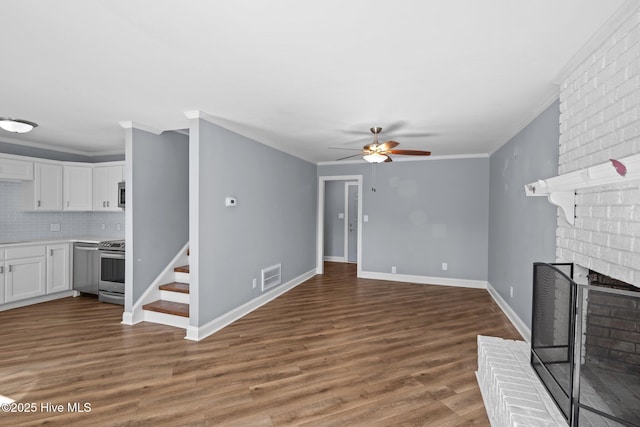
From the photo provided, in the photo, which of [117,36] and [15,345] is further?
[15,345]

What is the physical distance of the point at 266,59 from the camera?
2.11m

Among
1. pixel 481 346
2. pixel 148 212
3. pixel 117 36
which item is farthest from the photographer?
pixel 148 212

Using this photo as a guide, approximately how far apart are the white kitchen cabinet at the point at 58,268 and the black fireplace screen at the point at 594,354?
6.19 meters

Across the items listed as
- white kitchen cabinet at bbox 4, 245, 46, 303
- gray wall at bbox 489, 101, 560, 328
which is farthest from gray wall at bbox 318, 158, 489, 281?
white kitchen cabinet at bbox 4, 245, 46, 303

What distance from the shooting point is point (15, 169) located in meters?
4.43

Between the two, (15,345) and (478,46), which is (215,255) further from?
(478,46)

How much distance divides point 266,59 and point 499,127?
3.09m

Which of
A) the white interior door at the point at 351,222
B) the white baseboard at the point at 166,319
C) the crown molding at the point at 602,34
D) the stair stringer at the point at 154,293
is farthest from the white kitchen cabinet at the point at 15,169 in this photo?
the crown molding at the point at 602,34

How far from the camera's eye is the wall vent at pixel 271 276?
15.0ft

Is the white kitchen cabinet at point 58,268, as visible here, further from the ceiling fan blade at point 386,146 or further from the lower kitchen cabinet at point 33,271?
the ceiling fan blade at point 386,146

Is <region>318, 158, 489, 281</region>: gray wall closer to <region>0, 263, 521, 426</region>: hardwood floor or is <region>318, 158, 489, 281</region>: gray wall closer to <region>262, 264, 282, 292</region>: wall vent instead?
<region>0, 263, 521, 426</region>: hardwood floor

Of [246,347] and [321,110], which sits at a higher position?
[321,110]

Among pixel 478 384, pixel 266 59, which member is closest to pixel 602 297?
pixel 478 384

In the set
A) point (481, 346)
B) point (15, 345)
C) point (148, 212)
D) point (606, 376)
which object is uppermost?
point (148, 212)
